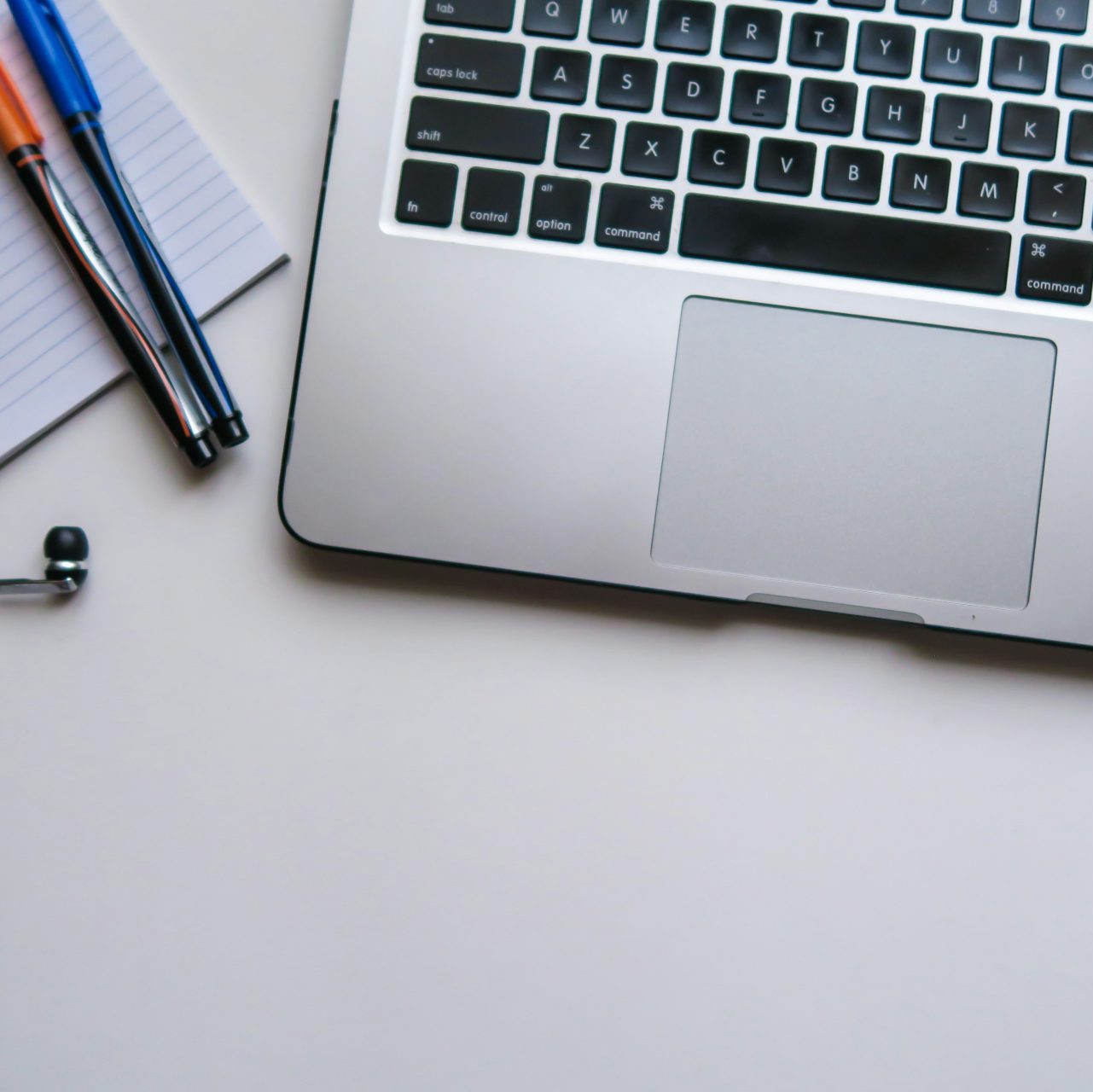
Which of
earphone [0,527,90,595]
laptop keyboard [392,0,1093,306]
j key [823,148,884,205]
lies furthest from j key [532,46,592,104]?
earphone [0,527,90,595]

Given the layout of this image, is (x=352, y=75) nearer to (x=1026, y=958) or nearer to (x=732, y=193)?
(x=732, y=193)

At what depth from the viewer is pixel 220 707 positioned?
0.40 metres

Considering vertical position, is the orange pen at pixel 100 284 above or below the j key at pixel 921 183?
below

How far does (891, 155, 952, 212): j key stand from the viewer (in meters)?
0.36

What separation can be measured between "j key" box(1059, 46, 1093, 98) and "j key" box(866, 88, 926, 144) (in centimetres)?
6

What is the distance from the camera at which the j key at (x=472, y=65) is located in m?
0.36

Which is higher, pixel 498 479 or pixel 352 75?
pixel 352 75

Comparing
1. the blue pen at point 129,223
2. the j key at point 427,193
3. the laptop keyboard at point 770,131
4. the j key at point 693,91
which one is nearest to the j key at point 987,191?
the laptop keyboard at point 770,131

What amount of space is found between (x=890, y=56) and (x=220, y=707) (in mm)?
393

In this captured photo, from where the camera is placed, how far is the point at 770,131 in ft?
1.18

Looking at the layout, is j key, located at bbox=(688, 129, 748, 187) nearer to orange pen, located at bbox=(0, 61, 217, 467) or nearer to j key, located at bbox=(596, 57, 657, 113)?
j key, located at bbox=(596, 57, 657, 113)

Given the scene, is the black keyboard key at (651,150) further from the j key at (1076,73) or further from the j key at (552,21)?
the j key at (1076,73)

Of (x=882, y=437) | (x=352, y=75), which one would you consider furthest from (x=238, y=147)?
(x=882, y=437)

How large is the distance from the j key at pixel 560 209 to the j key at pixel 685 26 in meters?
0.07
